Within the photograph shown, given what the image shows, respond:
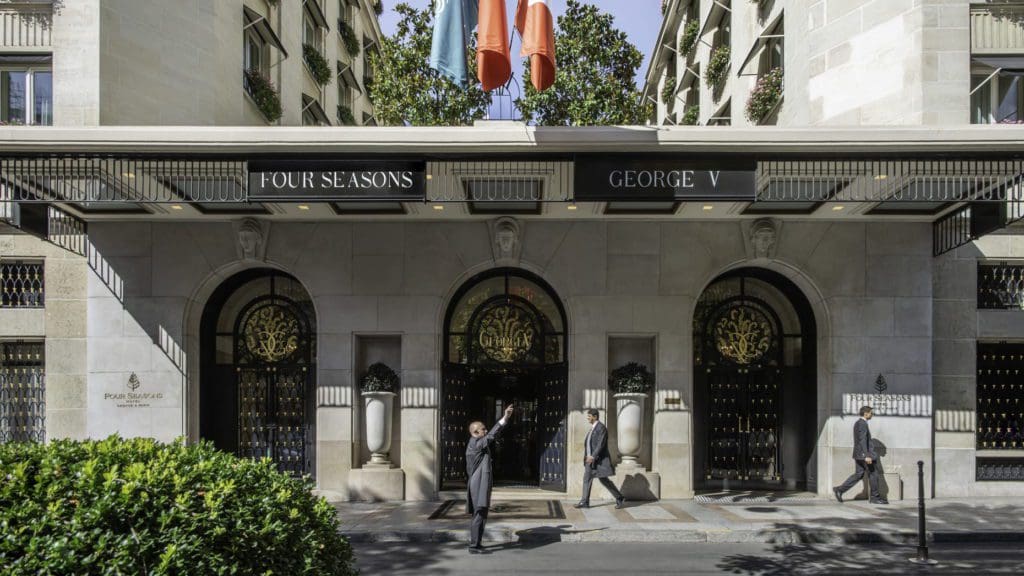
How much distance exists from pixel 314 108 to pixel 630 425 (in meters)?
16.4

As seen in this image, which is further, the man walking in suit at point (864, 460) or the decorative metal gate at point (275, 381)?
the decorative metal gate at point (275, 381)

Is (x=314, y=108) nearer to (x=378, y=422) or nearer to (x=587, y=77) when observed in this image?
(x=587, y=77)

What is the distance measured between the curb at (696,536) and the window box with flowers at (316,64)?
17.3 metres

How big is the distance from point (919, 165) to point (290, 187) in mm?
10415

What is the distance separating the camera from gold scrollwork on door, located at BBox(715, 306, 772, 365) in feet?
48.8

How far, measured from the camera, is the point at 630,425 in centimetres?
1332

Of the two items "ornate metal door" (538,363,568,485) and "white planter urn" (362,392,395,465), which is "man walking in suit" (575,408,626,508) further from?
"white planter urn" (362,392,395,465)

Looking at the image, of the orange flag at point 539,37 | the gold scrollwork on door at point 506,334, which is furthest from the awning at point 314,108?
the orange flag at point 539,37

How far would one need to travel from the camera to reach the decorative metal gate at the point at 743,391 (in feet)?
48.4

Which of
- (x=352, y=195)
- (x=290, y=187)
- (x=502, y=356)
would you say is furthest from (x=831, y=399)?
(x=290, y=187)

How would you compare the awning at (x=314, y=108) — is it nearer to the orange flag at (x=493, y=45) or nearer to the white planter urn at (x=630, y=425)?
the orange flag at (x=493, y=45)

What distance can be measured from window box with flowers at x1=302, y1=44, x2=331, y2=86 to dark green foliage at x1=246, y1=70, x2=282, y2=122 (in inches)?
144

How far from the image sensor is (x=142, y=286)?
13945mm

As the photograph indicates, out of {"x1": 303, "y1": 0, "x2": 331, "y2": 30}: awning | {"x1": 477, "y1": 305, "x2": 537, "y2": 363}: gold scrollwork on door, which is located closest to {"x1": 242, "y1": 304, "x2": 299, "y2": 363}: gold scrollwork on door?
{"x1": 477, "y1": 305, "x2": 537, "y2": 363}: gold scrollwork on door
